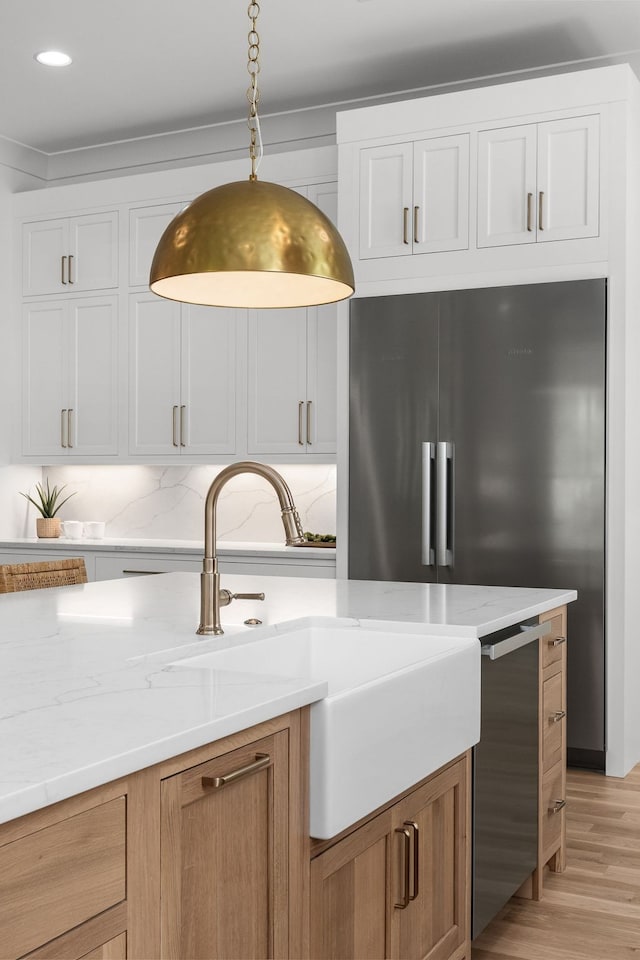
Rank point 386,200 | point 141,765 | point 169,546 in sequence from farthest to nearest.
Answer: point 169,546 → point 386,200 → point 141,765

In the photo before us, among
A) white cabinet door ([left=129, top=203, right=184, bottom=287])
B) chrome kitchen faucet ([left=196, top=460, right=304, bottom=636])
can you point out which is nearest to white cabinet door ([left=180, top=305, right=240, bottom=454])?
white cabinet door ([left=129, top=203, right=184, bottom=287])

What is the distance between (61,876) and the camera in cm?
107

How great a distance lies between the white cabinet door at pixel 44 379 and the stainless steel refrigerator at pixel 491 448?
1.99 m

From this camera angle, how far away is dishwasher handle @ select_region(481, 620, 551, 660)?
2334 mm

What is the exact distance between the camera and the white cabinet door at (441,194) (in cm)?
433

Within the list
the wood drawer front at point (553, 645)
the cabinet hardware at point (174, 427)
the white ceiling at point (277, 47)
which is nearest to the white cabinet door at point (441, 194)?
the white ceiling at point (277, 47)

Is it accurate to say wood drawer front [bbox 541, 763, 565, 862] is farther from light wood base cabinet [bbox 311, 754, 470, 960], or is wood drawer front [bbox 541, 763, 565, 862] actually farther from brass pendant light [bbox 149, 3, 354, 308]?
brass pendant light [bbox 149, 3, 354, 308]

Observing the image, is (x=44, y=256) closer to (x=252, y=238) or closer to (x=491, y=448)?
(x=491, y=448)

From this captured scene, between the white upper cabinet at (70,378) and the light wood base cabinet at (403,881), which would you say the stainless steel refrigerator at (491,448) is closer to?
the white upper cabinet at (70,378)

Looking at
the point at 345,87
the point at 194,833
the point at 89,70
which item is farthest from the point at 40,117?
the point at 194,833

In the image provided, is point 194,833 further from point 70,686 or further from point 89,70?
point 89,70

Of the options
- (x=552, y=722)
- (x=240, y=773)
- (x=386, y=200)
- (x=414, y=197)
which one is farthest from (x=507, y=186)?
(x=240, y=773)

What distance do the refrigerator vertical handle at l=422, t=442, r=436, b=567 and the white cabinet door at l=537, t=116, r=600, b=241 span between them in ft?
3.30

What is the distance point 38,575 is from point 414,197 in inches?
91.6
